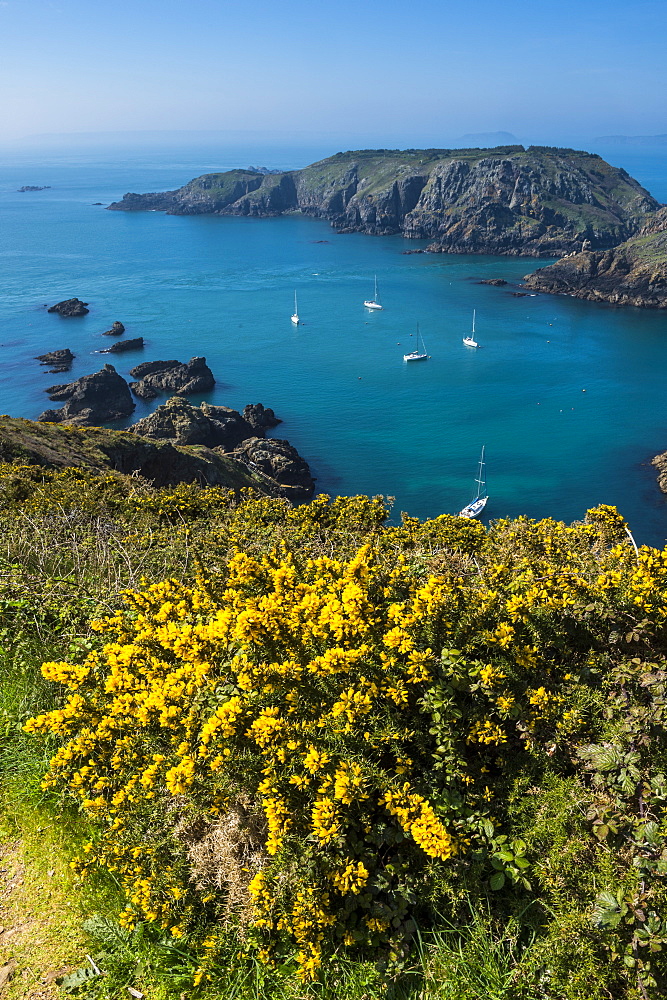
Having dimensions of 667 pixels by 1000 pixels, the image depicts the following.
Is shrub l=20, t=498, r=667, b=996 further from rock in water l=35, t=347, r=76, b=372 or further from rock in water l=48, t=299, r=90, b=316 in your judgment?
rock in water l=48, t=299, r=90, b=316

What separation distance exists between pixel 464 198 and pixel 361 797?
5878 inches

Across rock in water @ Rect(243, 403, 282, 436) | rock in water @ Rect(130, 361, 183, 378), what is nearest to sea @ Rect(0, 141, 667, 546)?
rock in water @ Rect(243, 403, 282, 436)

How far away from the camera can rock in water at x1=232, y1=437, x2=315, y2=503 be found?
39250mm

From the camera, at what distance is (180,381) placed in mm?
57375

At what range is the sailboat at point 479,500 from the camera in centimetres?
3534

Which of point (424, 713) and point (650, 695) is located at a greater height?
point (650, 695)

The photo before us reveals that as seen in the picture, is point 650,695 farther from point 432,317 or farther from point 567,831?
point 432,317

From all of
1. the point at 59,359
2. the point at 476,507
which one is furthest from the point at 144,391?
the point at 476,507

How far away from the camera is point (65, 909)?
137 inches

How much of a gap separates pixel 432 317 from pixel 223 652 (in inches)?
3152

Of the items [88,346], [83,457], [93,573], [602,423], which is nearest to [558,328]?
[602,423]

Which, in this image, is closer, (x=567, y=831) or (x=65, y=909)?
(x=567, y=831)

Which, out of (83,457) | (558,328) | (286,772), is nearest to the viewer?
(286,772)

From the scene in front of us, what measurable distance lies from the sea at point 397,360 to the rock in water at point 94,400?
1.71 metres
